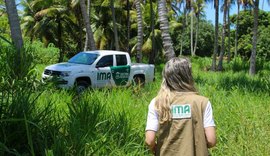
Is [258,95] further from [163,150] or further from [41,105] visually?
[163,150]

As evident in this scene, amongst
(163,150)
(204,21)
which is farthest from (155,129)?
(204,21)

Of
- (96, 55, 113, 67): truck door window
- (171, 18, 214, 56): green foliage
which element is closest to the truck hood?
(96, 55, 113, 67): truck door window

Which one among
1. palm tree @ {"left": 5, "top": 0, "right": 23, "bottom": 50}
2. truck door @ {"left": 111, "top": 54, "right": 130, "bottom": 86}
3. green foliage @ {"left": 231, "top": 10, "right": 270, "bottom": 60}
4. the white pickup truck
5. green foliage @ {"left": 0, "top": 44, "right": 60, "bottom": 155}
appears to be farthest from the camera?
green foliage @ {"left": 231, "top": 10, "right": 270, "bottom": 60}

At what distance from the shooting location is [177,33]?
58844 mm

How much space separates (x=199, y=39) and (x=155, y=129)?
59993 millimetres

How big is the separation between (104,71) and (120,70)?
90 centimetres

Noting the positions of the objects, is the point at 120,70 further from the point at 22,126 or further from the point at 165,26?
the point at 22,126

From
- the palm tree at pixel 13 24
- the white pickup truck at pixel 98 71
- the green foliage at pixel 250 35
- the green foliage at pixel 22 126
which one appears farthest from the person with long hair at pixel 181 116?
the green foliage at pixel 250 35

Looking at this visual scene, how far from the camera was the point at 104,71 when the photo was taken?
46.0 feet

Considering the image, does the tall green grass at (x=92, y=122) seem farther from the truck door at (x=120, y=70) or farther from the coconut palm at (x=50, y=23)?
the coconut palm at (x=50, y=23)

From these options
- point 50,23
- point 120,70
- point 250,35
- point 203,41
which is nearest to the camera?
point 120,70

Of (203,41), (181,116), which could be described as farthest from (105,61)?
(203,41)

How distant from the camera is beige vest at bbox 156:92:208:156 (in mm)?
3393

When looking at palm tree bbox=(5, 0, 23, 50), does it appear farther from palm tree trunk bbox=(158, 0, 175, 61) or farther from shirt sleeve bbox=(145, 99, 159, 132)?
shirt sleeve bbox=(145, 99, 159, 132)
